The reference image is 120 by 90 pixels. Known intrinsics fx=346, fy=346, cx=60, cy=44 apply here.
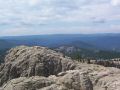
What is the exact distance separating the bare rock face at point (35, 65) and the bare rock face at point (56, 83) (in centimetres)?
1605

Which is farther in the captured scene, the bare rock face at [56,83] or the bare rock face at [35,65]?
the bare rock face at [35,65]

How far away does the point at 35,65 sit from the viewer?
57312mm

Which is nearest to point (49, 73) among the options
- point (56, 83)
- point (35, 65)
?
point (35, 65)

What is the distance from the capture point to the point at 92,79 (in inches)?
1636

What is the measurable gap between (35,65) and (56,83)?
1897cm

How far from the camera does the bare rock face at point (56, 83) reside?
37.7 meters

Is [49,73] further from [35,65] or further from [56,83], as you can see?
[56,83]

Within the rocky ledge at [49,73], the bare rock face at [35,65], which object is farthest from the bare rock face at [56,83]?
the bare rock face at [35,65]

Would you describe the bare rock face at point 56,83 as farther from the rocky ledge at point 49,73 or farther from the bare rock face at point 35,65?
the bare rock face at point 35,65

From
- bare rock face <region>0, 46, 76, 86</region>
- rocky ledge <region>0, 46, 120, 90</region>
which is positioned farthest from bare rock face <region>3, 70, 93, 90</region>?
bare rock face <region>0, 46, 76, 86</region>

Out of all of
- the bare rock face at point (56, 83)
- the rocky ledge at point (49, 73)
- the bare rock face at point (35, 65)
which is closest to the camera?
the bare rock face at point (56, 83)

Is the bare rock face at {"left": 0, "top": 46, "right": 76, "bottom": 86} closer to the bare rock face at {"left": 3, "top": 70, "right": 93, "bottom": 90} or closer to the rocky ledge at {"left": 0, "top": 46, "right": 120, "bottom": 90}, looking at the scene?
the rocky ledge at {"left": 0, "top": 46, "right": 120, "bottom": 90}

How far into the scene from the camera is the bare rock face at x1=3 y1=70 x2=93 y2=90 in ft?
124

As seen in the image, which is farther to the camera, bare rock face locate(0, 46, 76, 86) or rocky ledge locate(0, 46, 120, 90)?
bare rock face locate(0, 46, 76, 86)
